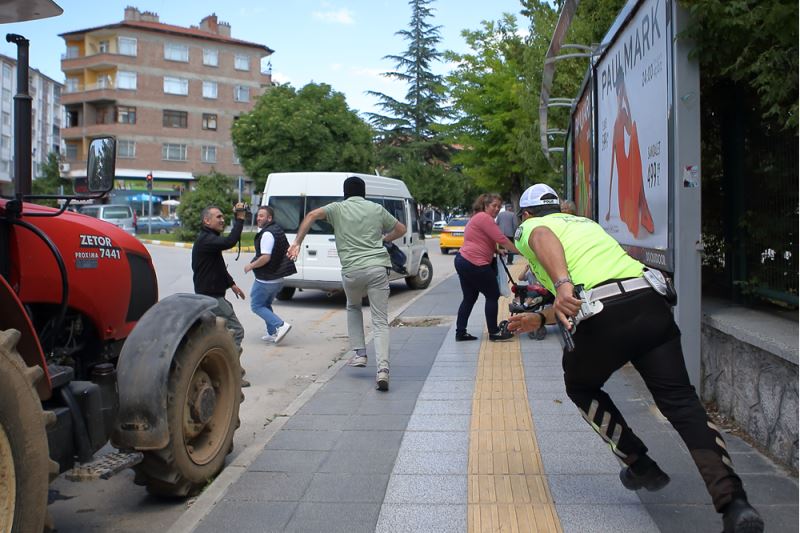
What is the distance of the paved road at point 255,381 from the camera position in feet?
14.2

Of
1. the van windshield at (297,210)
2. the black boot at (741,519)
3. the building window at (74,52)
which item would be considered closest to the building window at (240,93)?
the building window at (74,52)

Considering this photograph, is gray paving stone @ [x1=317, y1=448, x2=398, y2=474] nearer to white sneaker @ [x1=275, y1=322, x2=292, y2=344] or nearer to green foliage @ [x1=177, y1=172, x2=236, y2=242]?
white sneaker @ [x1=275, y1=322, x2=292, y2=344]

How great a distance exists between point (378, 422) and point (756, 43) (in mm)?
A: 3590

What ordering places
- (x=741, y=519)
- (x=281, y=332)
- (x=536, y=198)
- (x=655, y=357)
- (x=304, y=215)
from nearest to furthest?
(x=741, y=519), (x=655, y=357), (x=536, y=198), (x=281, y=332), (x=304, y=215)

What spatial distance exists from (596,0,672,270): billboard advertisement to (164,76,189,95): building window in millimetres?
58834

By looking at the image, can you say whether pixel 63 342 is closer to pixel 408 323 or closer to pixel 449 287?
pixel 408 323

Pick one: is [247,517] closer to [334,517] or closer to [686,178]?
[334,517]

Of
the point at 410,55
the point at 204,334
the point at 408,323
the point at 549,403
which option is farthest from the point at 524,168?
the point at 410,55

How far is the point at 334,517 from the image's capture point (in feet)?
13.5

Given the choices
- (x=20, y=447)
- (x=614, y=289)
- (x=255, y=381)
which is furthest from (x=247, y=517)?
(x=255, y=381)

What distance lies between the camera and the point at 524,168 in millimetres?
24656

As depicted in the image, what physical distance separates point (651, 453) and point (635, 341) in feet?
5.11

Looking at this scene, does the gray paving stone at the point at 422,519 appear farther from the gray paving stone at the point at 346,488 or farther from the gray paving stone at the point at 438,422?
the gray paving stone at the point at 438,422

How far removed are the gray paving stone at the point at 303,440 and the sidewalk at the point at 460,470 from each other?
0.5 inches
